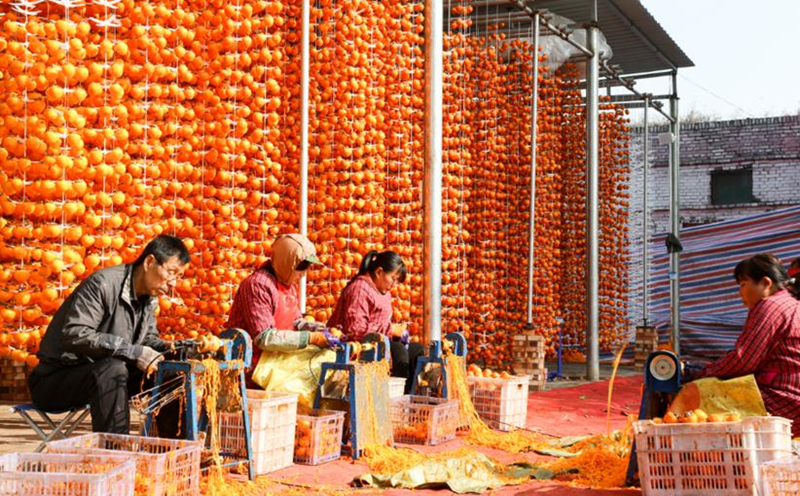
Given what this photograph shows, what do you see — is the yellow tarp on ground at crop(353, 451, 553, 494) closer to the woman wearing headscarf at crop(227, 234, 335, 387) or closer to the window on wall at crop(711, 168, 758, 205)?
the woman wearing headscarf at crop(227, 234, 335, 387)

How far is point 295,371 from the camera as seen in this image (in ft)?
18.0

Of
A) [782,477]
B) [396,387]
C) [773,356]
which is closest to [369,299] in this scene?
[396,387]

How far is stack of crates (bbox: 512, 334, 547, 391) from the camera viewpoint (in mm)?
9945

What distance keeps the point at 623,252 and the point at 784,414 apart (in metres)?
10.3

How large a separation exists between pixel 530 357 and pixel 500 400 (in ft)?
10.7

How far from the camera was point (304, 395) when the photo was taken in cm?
547

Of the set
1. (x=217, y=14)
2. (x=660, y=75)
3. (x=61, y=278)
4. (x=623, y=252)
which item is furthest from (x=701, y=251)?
(x=61, y=278)

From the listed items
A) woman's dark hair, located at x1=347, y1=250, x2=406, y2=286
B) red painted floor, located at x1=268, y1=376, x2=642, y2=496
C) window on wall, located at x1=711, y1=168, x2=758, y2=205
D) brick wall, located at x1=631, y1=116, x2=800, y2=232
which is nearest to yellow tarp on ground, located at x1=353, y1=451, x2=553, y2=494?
red painted floor, located at x1=268, y1=376, x2=642, y2=496

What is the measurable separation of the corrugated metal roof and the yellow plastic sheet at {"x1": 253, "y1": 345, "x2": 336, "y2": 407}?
6.87 metres

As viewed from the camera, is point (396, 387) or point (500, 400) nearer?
point (396, 387)

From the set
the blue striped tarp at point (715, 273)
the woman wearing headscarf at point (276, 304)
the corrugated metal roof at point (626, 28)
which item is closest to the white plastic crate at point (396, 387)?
the woman wearing headscarf at point (276, 304)

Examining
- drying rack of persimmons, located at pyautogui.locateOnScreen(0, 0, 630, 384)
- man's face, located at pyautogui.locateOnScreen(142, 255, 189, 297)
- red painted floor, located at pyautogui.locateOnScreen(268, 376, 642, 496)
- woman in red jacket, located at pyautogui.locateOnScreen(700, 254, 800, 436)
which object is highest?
drying rack of persimmons, located at pyautogui.locateOnScreen(0, 0, 630, 384)

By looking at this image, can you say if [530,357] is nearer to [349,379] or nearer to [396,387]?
[396,387]

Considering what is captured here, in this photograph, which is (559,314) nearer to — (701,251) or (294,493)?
(701,251)
